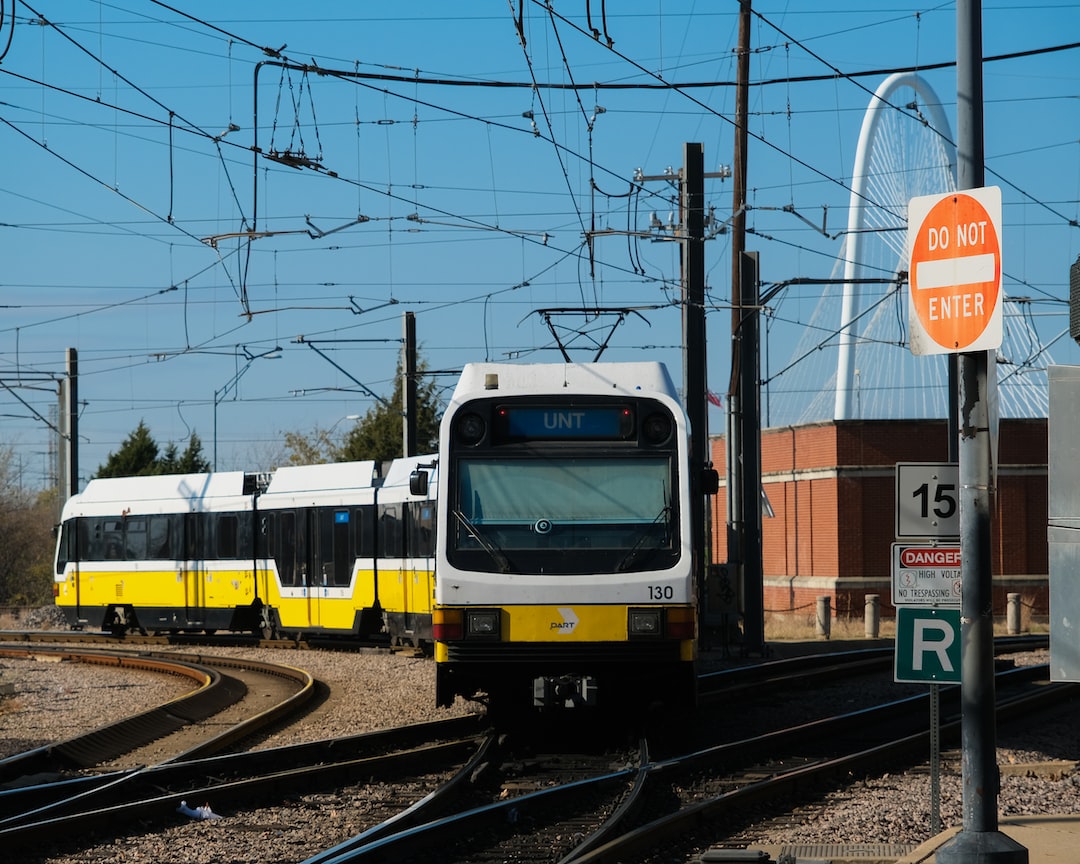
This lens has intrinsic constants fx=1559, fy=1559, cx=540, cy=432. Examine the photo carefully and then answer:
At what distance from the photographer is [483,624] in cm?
1313

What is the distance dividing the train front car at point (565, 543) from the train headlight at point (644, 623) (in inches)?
0.4

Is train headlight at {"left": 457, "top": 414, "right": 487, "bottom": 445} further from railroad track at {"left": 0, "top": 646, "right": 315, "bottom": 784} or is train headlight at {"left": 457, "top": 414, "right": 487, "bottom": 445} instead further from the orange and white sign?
the orange and white sign

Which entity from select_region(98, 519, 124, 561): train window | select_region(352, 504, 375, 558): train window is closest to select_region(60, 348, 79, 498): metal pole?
select_region(98, 519, 124, 561): train window

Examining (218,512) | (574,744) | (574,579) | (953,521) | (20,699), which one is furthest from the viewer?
(218,512)

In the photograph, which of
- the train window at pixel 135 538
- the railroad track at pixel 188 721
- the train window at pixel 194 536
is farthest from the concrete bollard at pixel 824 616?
the train window at pixel 135 538

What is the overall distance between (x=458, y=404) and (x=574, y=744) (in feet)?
11.1

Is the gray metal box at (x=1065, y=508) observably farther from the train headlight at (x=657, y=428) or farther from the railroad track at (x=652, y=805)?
the train headlight at (x=657, y=428)

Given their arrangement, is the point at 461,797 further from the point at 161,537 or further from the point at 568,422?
the point at 161,537

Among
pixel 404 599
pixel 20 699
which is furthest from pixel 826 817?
pixel 404 599

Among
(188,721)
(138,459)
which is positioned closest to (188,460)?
(138,459)

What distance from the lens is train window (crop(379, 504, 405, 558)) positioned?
25234 mm

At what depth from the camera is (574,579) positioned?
13.1 m

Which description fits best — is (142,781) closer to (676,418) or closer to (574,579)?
(574,579)

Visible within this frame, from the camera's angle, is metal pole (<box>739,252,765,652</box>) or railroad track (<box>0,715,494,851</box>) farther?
metal pole (<box>739,252,765,652</box>)
